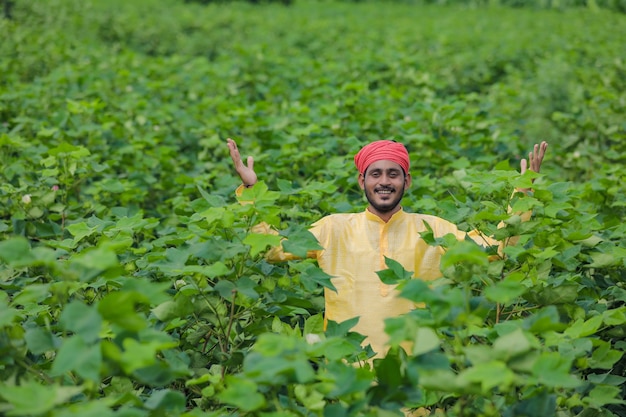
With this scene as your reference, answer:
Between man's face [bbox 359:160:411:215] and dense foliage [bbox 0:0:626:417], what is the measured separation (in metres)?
0.17

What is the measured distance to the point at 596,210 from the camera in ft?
11.4

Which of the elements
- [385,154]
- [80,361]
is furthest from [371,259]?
[80,361]

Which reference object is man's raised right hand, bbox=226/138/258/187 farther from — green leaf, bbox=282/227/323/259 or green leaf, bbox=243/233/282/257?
green leaf, bbox=243/233/282/257

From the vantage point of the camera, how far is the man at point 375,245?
A: 8.22ft

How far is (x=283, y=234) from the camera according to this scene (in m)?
2.11

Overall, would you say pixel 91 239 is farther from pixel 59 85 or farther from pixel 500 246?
pixel 59 85

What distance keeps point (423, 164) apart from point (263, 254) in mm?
2096

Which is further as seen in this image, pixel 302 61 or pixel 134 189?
pixel 302 61

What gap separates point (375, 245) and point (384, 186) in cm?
22

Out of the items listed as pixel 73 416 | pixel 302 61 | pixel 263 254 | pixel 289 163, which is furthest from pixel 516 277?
pixel 302 61

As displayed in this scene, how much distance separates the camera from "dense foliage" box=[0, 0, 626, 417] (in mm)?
1533

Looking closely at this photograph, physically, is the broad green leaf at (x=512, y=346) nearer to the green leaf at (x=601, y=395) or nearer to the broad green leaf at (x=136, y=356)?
the green leaf at (x=601, y=395)

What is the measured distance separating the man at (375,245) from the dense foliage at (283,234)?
0.43 feet

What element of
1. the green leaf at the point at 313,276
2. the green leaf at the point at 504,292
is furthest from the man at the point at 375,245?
the green leaf at the point at 504,292
